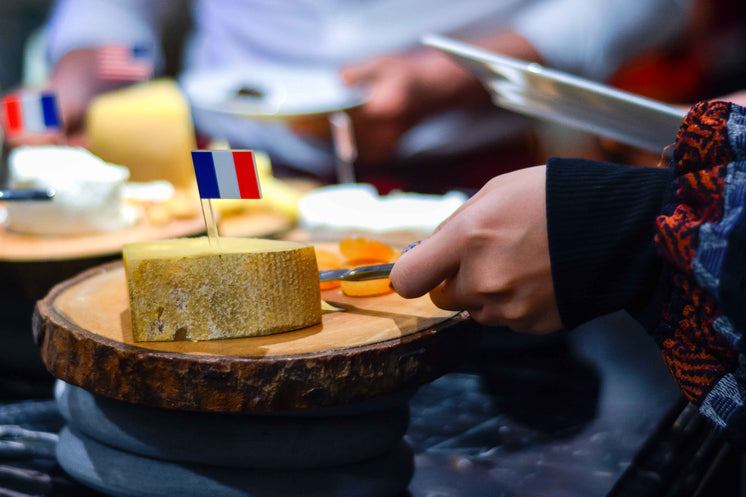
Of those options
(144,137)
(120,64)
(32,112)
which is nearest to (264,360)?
(32,112)

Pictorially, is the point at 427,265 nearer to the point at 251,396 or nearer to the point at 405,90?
the point at 251,396


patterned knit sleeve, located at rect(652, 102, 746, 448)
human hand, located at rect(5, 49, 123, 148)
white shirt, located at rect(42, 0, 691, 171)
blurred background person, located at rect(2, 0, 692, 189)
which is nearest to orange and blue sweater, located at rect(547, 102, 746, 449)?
patterned knit sleeve, located at rect(652, 102, 746, 448)

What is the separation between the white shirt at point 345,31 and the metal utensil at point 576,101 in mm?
997

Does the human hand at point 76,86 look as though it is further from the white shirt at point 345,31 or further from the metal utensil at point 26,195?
the metal utensil at point 26,195

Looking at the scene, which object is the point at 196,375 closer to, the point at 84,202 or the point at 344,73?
the point at 84,202

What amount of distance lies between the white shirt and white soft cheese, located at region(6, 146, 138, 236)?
3.54ft

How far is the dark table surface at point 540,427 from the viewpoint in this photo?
755 millimetres

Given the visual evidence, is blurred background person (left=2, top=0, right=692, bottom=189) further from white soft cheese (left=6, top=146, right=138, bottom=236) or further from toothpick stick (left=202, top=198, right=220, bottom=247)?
toothpick stick (left=202, top=198, right=220, bottom=247)

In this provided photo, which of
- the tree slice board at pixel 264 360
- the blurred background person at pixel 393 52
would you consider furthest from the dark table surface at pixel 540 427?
the blurred background person at pixel 393 52

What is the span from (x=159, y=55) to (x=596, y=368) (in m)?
2.18

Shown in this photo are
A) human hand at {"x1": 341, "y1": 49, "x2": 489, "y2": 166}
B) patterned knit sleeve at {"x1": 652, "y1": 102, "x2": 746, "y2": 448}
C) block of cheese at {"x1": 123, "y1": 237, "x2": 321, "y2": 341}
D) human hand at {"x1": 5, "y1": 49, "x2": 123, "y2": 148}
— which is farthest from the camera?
human hand at {"x1": 5, "y1": 49, "x2": 123, "y2": 148}

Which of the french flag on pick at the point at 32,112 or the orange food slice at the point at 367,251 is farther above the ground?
the french flag on pick at the point at 32,112

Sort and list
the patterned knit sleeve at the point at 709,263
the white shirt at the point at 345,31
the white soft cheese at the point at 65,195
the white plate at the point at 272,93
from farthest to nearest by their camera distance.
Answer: the white shirt at the point at 345,31
the white plate at the point at 272,93
the white soft cheese at the point at 65,195
the patterned knit sleeve at the point at 709,263

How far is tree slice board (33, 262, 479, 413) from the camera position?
599 millimetres
